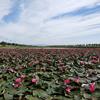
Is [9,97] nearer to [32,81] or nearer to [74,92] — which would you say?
[32,81]

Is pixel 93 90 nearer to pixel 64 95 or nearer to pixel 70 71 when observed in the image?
pixel 64 95

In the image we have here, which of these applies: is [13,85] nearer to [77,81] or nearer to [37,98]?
[37,98]

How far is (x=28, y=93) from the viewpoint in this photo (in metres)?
3.18

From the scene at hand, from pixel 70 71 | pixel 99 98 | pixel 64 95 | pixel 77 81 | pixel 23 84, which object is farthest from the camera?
pixel 70 71

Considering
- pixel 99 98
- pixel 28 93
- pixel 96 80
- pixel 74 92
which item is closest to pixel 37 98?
pixel 28 93

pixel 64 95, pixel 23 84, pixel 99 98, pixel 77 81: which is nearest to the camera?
pixel 99 98

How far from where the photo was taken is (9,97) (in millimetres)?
3010

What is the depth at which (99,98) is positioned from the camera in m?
2.90

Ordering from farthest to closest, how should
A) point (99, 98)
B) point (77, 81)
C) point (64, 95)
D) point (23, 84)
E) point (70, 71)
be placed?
1. point (70, 71)
2. point (23, 84)
3. point (77, 81)
4. point (64, 95)
5. point (99, 98)

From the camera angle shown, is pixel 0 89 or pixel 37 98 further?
pixel 0 89

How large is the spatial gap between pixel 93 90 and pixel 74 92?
224 mm

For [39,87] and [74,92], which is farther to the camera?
[39,87]

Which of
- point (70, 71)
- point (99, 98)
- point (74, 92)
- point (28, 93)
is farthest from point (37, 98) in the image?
point (70, 71)

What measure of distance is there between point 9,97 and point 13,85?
1.42 ft
